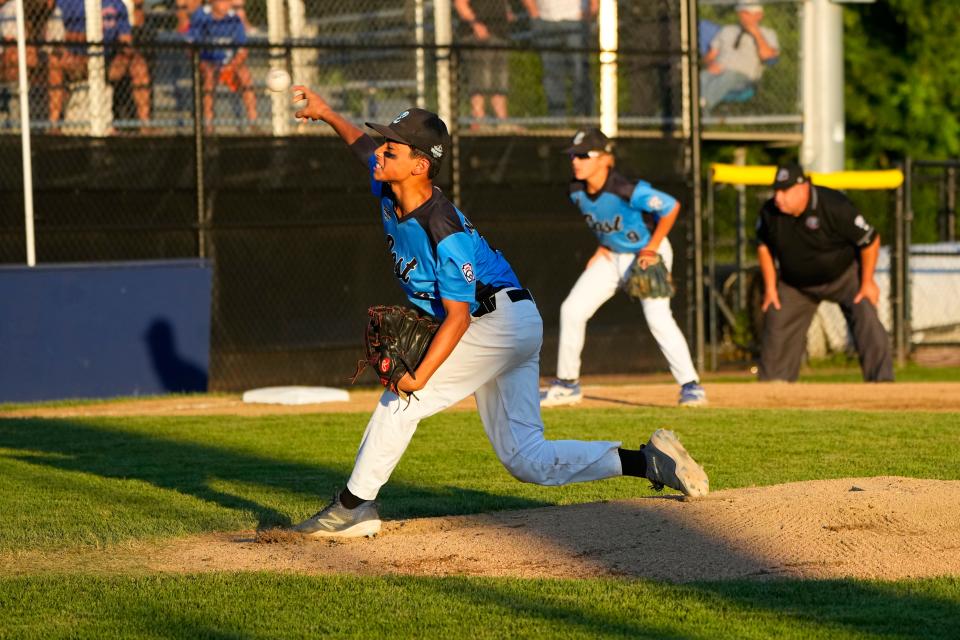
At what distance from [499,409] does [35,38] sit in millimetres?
9076

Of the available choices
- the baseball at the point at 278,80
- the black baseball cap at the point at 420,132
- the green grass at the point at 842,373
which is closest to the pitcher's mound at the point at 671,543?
the black baseball cap at the point at 420,132

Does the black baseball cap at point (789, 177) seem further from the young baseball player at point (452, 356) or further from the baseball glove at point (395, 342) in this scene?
the baseball glove at point (395, 342)

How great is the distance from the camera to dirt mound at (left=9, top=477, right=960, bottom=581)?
230 inches

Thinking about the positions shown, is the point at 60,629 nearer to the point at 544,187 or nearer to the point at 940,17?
the point at 544,187

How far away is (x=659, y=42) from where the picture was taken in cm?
1703

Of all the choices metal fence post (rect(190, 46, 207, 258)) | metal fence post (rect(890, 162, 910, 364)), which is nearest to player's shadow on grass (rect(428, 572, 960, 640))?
metal fence post (rect(190, 46, 207, 258))

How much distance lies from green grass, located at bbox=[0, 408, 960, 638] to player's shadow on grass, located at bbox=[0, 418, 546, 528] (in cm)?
2

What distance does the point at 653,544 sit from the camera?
6.16 meters

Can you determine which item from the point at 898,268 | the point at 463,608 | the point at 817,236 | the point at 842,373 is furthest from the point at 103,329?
the point at 463,608

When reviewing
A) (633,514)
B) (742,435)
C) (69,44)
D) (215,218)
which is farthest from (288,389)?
(633,514)

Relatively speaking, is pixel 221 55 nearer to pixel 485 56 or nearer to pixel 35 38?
pixel 35 38

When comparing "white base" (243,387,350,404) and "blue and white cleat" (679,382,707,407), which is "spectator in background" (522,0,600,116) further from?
"blue and white cleat" (679,382,707,407)

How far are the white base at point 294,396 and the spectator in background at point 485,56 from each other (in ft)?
13.6

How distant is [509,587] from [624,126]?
11.9 m
